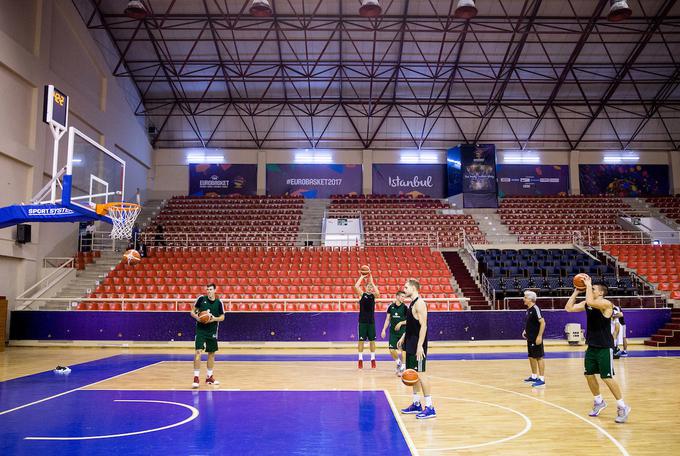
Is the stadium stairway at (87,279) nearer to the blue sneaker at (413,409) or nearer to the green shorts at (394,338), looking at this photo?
the green shorts at (394,338)

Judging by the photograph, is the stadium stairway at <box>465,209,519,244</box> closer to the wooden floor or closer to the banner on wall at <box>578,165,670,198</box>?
the banner on wall at <box>578,165,670,198</box>

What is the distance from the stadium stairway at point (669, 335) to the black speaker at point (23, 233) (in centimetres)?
2257

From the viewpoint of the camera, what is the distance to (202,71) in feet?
94.7

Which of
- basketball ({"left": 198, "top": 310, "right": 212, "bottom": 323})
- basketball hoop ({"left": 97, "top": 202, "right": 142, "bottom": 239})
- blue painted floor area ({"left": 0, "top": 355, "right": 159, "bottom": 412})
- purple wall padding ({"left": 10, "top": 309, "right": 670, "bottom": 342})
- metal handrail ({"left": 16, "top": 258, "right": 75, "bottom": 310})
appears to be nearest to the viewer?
blue painted floor area ({"left": 0, "top": 355, "right": 159, "bottom": 412})

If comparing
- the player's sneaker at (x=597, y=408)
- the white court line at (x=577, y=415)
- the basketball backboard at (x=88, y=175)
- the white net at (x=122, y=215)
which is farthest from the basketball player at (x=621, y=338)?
the basketball backboard at (x=88, y=175)

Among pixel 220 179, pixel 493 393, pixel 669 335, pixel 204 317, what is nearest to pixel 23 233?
pixel 204 317

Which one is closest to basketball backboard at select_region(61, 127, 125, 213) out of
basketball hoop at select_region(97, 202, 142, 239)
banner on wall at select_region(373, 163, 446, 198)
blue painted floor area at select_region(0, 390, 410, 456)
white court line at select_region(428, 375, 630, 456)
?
basketball hoop at select_region(97, 202, 142, 239)

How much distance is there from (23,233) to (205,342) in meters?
11.9

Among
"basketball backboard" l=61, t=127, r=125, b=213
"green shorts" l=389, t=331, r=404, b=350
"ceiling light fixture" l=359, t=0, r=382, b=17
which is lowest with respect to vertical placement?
Result: "green shorts" l=389, t=331, r=404, b=350

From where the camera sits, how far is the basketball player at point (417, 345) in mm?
7359

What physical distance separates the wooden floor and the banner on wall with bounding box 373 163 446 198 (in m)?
19.7

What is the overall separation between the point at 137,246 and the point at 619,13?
21202mm

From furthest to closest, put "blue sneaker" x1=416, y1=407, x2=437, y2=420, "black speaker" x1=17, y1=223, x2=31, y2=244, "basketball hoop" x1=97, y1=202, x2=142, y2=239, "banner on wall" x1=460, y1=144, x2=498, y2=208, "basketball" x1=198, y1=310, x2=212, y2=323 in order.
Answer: "banner on wall" x1=460, y1=144, x2=498, y2=208
"black speaker" x1=17, y1=223, x2=31, y2=244
"basketball hoop" x1=97, y1=202, x2=142, y2=239
"basketball" x1=198, y1=310, x2=212, y2=323
"blue sneaker" x1=416, y1=407, x2=437, y2=420

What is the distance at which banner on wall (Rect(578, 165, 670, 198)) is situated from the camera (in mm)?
33469
